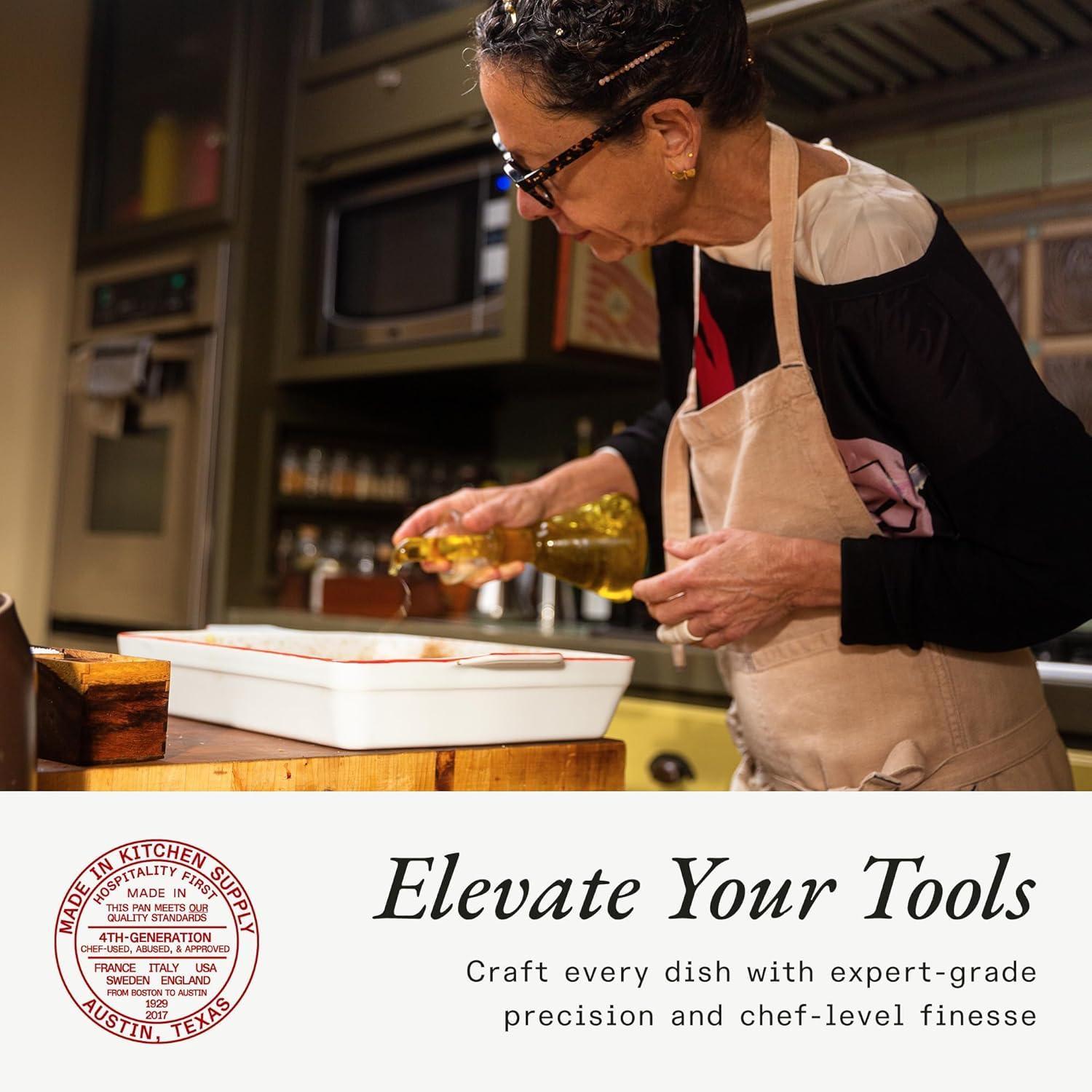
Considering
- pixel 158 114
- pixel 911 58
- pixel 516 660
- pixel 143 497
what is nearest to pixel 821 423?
pixel 516 660

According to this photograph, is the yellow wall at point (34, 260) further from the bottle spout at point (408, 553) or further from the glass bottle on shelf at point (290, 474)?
the bottle spout at point (408, 553)

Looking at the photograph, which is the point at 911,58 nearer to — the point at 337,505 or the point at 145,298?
the point at 337,505

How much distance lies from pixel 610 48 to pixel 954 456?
1.27 ft

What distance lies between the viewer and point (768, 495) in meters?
1.08

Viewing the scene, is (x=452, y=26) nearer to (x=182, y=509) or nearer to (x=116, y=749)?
(x=182, y=509)

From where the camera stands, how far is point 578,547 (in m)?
1.22

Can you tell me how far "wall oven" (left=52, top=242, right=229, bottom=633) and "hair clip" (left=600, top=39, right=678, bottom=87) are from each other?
5.88 ft

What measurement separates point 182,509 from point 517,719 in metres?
1.97

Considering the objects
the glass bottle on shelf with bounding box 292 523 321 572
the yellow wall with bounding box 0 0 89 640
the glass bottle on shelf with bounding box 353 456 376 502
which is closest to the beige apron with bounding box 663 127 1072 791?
the glass bottle on shelf with bounding box 292 523 321 572

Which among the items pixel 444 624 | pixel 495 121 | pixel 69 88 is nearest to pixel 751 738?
pixel 495 121

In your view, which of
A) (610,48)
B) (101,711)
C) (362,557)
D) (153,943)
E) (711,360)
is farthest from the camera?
(362,557)

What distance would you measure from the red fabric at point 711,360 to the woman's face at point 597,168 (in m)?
0.11

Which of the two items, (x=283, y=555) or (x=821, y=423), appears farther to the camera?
(x=283, y=555)

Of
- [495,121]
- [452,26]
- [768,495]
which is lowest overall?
[768,495]
